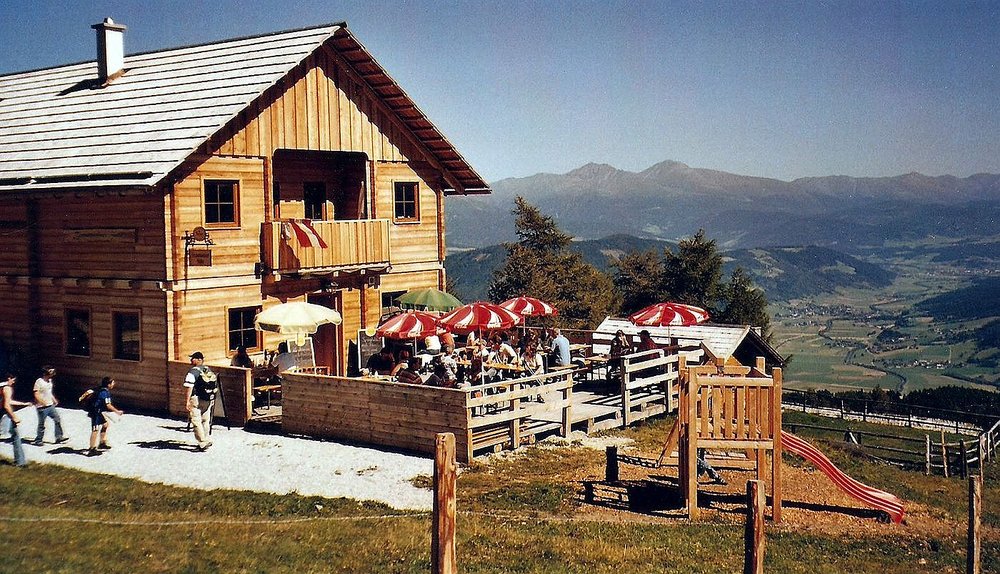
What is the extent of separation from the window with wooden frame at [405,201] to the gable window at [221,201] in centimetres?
622

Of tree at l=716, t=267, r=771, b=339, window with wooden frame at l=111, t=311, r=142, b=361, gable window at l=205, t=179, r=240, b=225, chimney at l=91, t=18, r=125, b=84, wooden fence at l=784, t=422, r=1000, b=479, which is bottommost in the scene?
wooden fence at l=784, t=422, r=1000, b=479

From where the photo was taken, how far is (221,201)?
25188 mm

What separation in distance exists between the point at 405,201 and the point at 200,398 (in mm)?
12284

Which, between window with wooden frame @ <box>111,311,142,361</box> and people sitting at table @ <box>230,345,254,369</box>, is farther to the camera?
people sitting at table @ <box>230,345,254,369</box>

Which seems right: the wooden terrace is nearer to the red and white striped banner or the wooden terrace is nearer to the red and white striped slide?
the red and white striped slide

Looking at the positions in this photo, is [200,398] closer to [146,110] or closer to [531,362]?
[531,362]

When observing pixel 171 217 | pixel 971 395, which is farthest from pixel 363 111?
pixel 971 395

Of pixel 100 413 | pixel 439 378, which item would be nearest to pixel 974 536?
pixel 439 378

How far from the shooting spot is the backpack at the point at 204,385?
2045 centimetres

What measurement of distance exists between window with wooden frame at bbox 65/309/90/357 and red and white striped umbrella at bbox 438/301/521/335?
952 cm

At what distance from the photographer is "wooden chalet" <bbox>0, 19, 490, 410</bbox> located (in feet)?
79.0

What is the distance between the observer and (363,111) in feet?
96.0

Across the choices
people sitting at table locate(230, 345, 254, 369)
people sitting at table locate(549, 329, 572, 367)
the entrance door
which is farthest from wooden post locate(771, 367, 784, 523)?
the entrance door

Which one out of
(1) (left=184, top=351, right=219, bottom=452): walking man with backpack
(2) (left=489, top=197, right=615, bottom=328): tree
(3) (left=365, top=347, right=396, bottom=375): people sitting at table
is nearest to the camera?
(1) (left=184, top=351, right=219, bottom=452): walking man with backpack
